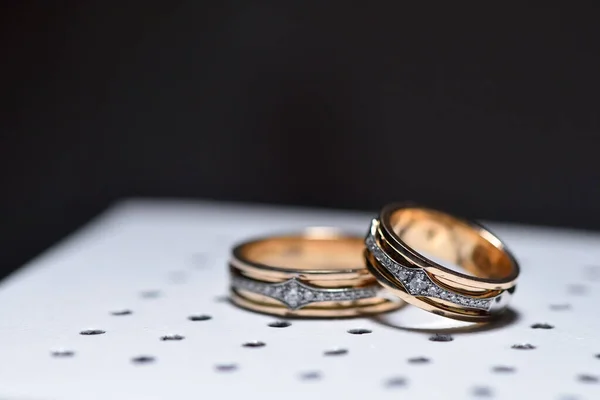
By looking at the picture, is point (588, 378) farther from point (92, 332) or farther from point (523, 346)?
point (92, 332)

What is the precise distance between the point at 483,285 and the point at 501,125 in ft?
2.50

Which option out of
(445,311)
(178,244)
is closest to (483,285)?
(445,311)

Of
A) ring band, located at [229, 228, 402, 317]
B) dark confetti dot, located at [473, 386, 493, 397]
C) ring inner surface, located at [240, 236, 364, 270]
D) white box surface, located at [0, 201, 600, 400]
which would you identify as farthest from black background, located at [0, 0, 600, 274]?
dark confetti dot, located at [473, 386, 493, 397]

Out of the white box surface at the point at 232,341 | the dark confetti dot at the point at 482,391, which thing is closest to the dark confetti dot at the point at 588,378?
the white box surface at the point at 232,341

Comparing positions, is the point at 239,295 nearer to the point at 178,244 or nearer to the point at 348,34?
the point at 178,244

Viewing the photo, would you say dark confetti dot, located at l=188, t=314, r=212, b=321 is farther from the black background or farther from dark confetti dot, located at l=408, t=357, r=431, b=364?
the black background

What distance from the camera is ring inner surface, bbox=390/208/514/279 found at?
4.07 ft

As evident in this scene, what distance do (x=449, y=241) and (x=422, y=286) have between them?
29 centimetres

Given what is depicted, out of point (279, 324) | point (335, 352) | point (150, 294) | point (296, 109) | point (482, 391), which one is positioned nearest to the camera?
point (482, 391)

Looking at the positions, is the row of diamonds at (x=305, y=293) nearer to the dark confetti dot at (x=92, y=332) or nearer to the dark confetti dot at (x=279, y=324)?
the dark confetti dot at (x=279, y=324)

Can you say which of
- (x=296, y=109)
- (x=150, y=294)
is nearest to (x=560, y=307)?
(x=150, y=294)

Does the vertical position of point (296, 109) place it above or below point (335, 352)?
above

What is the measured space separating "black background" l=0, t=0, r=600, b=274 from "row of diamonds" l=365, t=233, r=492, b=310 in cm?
76

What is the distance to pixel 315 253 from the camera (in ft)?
4.55
